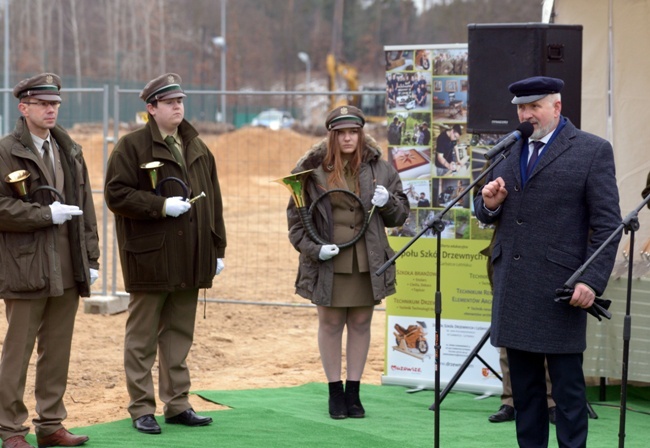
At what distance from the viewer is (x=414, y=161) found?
724cm

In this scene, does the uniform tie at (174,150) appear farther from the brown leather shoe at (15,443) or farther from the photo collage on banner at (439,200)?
the brown leather shoe at (15,443)

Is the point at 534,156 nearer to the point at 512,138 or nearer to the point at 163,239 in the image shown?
the point at 512,138

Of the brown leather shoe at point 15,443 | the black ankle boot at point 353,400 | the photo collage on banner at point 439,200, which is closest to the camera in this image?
the brown leather shoe at point 15,443

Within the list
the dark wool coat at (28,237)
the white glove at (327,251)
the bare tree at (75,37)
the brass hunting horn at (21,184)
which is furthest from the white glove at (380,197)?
the bare tree at (75,37)

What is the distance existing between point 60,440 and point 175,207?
1389 mm

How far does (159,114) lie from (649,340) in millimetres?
Result: 3298

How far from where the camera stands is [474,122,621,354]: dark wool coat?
4.68 m

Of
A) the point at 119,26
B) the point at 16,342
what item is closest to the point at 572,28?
the point at 16,342

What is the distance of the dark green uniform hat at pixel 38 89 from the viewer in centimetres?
557

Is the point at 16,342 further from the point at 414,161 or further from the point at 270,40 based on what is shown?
the point at 270,40

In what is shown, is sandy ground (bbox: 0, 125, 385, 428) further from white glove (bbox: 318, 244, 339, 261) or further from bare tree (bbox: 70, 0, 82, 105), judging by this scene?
bare tree (bbox: 70, 0, 82, 105)

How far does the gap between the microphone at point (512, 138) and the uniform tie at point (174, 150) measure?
2.12 metres

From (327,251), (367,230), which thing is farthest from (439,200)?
(327,251)

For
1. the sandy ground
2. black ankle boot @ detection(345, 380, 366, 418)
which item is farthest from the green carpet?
the sandy ground
